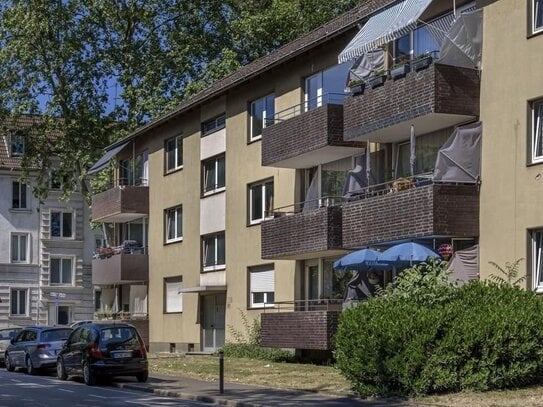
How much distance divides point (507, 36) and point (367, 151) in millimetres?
5995

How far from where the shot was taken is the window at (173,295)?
135 feet

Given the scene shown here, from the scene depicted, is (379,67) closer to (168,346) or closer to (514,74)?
(514,74)

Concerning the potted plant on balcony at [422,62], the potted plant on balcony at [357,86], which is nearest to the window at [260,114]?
the potted plant on balcony at [357,86]

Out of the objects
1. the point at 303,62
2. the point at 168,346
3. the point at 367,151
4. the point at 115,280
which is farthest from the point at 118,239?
the point at 367,151

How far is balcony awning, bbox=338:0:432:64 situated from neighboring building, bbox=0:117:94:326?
37.3 metres

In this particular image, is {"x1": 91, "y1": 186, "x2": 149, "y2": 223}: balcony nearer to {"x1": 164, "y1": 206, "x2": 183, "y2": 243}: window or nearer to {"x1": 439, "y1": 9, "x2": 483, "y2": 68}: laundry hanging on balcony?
{"x1": 164, "y1": 206, "x2": 183, "y2": 243}: window

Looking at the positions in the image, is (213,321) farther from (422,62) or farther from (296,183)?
(422,62)

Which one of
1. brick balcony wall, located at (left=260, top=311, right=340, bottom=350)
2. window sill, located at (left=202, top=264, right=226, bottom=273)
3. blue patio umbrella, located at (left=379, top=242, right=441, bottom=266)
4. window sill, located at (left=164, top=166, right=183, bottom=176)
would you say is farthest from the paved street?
window sill, located at (left=164, top=166, right=183, bottom=176)

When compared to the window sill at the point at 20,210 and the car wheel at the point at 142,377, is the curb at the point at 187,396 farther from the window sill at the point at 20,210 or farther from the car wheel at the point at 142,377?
the window sill at the point at 20,210

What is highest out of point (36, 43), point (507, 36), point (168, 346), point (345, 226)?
point (36, 43)

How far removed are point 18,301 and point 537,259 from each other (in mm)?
44524

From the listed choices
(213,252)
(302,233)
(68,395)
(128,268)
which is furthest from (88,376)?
(128,268)

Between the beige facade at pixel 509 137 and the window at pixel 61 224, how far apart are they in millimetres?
43791

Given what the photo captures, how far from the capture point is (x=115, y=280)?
145 ft
